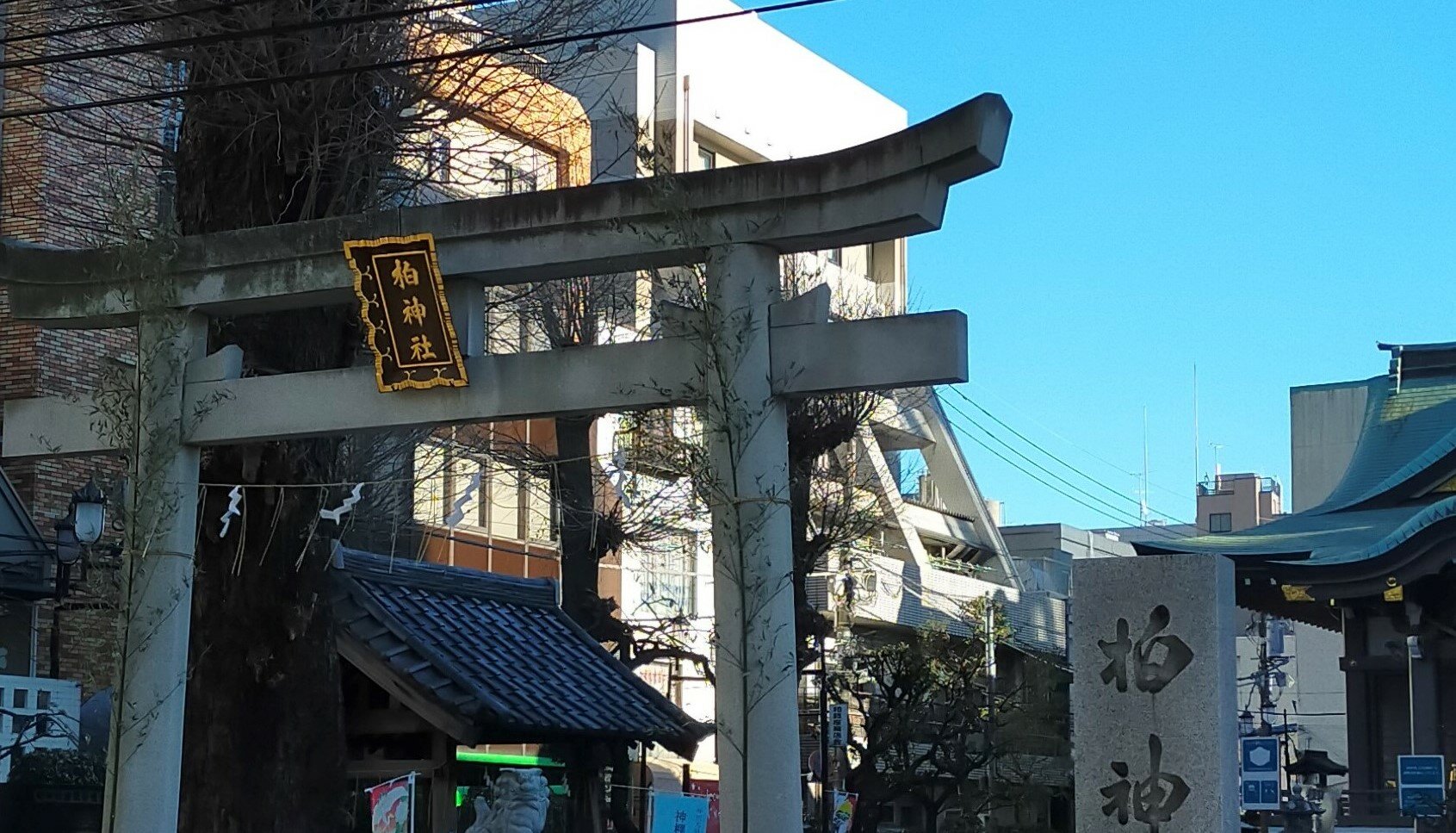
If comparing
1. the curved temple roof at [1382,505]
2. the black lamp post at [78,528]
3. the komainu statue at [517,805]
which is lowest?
the komainu statue at [517,805]

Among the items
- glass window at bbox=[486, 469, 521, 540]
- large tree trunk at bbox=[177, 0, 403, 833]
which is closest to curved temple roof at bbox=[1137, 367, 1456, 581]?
large tree trunk at bbox=[177, 0, 403, 833]

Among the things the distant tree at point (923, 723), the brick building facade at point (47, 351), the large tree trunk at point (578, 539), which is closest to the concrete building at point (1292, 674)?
the distant tree at point (923, 723)

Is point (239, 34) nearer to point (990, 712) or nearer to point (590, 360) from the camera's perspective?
point (590, 360)

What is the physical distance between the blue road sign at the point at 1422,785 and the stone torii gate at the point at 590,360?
1313 cm

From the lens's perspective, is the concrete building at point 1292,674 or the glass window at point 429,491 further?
the concrete building at point 1292,674

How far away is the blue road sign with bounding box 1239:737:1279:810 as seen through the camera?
18219 mm

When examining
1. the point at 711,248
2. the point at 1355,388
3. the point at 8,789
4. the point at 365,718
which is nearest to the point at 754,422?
the point at 711,248

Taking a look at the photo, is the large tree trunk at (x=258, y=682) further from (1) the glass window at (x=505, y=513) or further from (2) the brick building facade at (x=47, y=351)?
(1) the glass window at (x=505, y=513)

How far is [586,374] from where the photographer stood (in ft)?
37.0

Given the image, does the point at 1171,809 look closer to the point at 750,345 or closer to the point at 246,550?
the point at 750,345

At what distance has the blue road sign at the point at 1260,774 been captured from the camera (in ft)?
59.8

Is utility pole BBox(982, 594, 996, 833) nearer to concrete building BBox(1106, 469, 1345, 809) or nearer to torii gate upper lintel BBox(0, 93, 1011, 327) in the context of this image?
concrete building BBox(1106, 469, 1345, 809)

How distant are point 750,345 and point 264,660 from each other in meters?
4.81

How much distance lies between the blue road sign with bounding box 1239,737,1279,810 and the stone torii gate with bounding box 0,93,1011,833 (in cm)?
943
